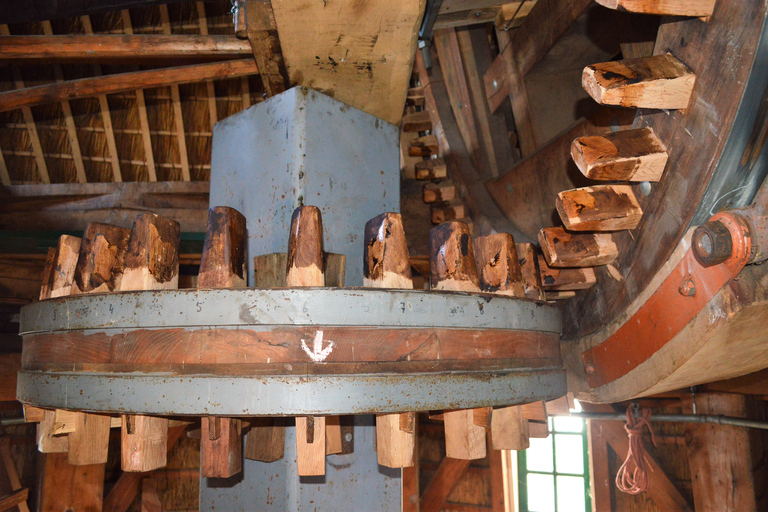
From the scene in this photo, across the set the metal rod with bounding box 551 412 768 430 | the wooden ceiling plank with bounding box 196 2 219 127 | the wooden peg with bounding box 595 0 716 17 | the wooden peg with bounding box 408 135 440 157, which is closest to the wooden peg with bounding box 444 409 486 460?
the wooden peg with bounding box 595 0 716 17

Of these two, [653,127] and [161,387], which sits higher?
[653,127]

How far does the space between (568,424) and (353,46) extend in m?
5.14

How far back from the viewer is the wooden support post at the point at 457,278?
1.51 meters

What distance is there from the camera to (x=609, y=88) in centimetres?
154

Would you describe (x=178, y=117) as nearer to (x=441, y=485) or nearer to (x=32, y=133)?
(x=32, y=133)

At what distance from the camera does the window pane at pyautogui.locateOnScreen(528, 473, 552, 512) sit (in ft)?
19.4

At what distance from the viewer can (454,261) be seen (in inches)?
61.2

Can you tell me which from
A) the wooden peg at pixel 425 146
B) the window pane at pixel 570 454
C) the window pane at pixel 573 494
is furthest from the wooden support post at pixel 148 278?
the window pane at pixel 573 494

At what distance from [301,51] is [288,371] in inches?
45.3

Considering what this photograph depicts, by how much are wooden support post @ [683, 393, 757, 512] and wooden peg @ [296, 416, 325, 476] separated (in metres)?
3.09

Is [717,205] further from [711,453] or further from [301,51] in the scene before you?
[711,453]

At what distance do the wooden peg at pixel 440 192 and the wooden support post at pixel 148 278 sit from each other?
2645mm

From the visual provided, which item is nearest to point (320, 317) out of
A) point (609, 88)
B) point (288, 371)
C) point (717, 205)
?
point (288, 371)

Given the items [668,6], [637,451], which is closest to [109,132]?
[668,6]
